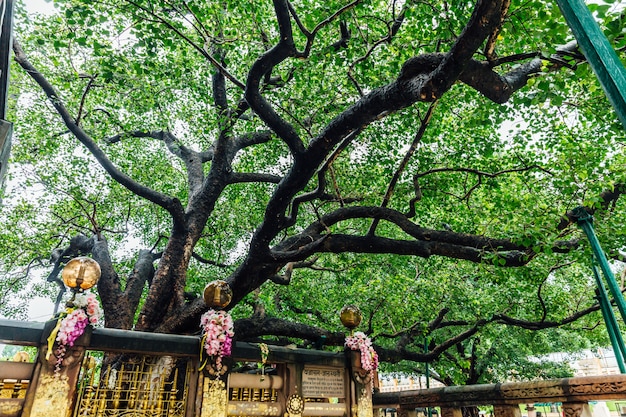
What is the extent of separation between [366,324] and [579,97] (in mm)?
7405

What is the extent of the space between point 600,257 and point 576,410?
220cm

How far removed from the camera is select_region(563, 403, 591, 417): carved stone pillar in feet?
16.9

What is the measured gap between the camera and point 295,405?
4879 mm

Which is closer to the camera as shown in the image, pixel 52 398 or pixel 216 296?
pixel 52 398

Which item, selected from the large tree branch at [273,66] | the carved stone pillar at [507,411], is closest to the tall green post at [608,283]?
the carved stone pillar at [507,411]

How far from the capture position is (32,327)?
3.81 m

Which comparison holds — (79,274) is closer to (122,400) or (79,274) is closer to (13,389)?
(13,389)

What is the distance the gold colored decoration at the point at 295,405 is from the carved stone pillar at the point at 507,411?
11.7 ft

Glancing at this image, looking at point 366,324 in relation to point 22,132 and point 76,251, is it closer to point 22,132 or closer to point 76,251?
point 76,251


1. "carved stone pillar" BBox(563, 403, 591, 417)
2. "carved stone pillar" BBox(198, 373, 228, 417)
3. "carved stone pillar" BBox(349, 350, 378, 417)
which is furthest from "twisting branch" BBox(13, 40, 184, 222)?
"carved stone pillar" BBox(563, 403, 591, 417)

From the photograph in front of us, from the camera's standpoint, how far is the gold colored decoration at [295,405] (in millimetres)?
4820

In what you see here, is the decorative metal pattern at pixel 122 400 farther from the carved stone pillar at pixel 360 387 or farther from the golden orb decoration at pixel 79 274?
the carved stone pillar at pixel 360 387

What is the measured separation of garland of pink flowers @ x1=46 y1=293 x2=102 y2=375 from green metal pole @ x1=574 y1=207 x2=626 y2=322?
6.61 metres

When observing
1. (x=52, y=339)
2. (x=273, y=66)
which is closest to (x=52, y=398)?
(x=52, y=339)
